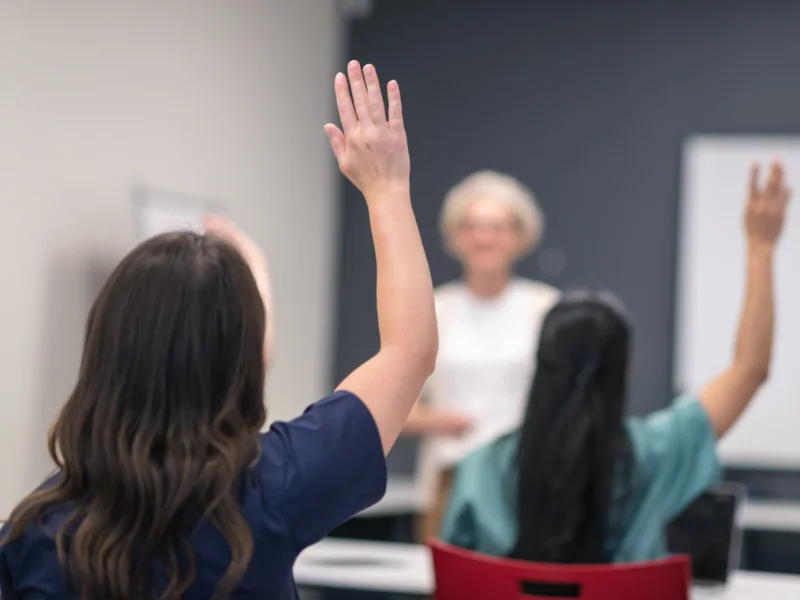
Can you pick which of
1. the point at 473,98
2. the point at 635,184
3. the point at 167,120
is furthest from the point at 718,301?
the point at 167,120

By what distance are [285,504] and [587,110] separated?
4329 mm

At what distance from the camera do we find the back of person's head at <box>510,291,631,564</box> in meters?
2.09

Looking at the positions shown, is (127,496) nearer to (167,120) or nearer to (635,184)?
(167,120)

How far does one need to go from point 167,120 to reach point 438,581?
219cm

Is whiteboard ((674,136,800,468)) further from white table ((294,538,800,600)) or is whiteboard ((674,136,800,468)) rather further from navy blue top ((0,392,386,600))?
navy blue top ((0,392,386,600))

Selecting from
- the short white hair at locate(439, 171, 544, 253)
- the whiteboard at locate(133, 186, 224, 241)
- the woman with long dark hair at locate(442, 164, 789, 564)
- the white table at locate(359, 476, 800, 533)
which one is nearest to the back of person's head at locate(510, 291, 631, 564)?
the woman with long dark hair at locate(442, 164, 789, 564)

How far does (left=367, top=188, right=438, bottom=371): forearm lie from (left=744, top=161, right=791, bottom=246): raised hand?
986 mm

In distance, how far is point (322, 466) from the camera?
1170 millimetres

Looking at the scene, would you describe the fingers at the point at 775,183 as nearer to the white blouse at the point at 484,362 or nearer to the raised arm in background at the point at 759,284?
the raised arm in background at the point at 759,284

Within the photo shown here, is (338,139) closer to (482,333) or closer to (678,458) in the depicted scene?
(678,458)

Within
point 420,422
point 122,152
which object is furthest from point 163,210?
point 420,422

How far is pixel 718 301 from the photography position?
4.96 m

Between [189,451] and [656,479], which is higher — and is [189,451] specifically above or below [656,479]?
above

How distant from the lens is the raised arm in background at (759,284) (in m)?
2.05
